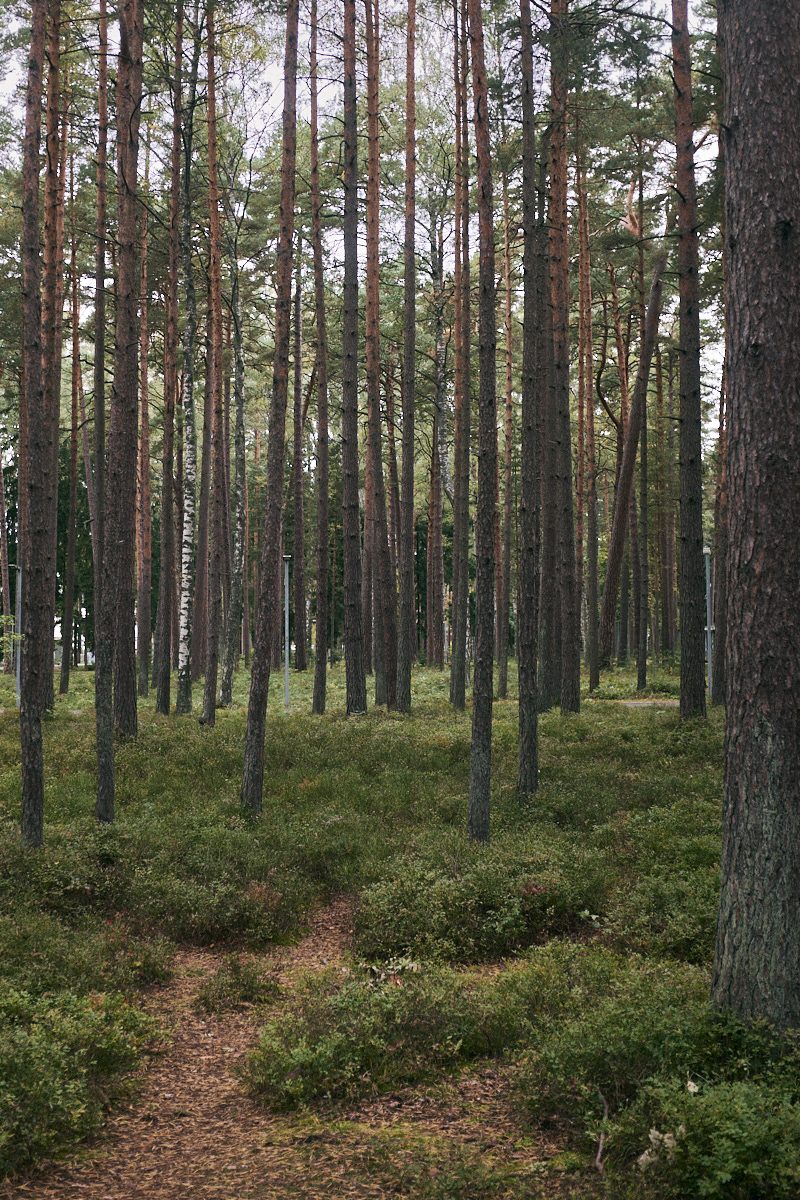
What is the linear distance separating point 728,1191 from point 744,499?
3680 millimetres

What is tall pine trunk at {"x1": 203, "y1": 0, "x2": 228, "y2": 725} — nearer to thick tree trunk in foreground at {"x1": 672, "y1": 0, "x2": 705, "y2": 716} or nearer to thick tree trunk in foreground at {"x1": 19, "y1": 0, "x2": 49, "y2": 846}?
thick tree trunk in foreground at {"x1": 19, "y1": 0, "x2": 49, "y2": 846}

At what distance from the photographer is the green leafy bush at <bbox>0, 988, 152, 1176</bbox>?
17.3 ft

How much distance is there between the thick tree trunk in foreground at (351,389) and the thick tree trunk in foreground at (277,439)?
5.02 meters

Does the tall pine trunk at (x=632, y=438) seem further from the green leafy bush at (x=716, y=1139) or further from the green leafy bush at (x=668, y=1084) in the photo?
the green leafy bush at (x=716, y=1139)

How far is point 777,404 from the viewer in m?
5.77

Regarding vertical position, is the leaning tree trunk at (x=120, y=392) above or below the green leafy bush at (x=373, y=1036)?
above

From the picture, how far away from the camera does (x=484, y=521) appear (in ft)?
35.6

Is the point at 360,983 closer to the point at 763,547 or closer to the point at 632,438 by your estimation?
the point at 763,547

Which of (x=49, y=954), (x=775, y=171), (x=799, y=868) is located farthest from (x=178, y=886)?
(x=775, y=171)

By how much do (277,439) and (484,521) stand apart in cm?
326

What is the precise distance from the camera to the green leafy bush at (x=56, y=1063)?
5277 mm

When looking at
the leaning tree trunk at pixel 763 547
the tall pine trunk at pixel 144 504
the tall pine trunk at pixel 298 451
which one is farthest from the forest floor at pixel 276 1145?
the tall pine trunk at pixel 144 504

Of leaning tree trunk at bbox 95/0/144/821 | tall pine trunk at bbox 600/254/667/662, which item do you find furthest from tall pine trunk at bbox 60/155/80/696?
tall pine trunk at bbox 600/254/667/662

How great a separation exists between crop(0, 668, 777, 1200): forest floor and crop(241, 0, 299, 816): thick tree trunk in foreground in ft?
2.55
